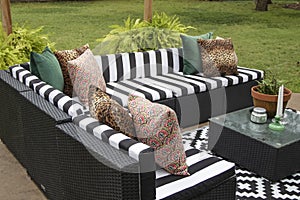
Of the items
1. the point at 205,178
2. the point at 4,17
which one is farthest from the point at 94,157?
the point at 4,17

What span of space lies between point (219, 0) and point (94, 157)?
14.8m

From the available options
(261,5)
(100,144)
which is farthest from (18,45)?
(261,5)

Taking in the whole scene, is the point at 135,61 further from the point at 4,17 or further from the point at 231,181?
the point at 231,181

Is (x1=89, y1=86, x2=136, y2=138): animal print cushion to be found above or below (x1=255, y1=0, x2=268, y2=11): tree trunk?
above

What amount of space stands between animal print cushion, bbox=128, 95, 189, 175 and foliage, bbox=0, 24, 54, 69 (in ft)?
7.92

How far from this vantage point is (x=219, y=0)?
15742 millimetres

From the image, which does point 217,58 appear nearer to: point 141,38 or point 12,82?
point 141,38

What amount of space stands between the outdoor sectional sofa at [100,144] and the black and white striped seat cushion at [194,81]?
10mm

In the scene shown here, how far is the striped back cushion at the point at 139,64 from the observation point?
3998 mm

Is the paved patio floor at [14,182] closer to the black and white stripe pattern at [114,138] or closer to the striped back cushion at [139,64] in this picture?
the black and white stripe pattern at [114,138]

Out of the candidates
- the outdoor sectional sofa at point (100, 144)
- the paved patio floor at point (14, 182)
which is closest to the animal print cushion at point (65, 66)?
the outdoor sectional sofa at point (100, 144)

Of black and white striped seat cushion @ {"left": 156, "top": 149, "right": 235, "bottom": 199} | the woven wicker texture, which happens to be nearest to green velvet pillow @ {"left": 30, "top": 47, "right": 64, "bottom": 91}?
the woven wicker texture

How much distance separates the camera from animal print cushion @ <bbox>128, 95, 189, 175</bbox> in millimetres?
1941

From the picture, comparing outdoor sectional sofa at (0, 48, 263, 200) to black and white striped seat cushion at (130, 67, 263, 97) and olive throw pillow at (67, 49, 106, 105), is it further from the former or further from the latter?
olive throw pillow at (67, 49, 106, 105)
